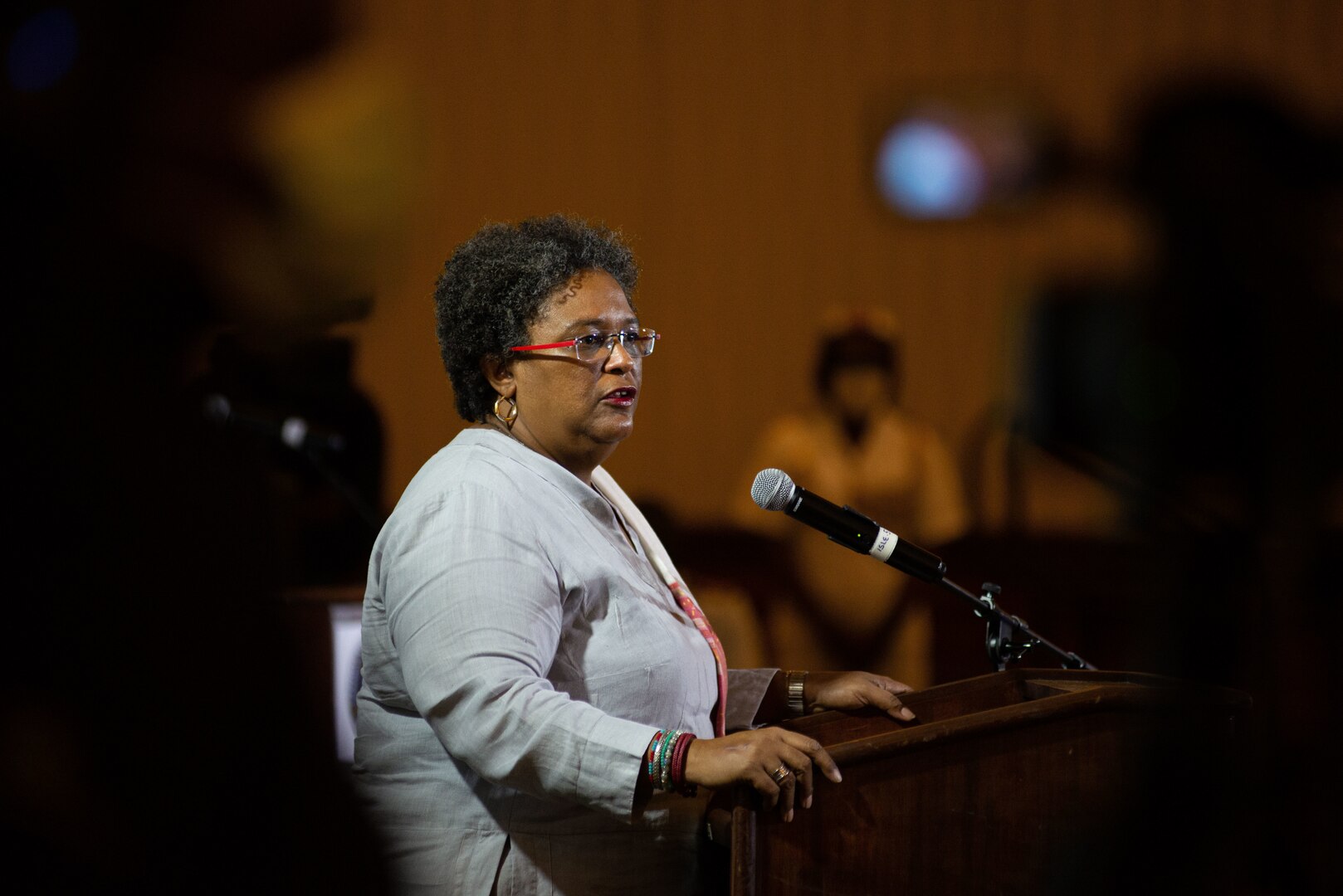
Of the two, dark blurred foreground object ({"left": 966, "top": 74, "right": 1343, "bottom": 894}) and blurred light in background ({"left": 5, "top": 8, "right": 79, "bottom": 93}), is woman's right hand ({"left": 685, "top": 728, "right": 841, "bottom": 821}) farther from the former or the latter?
blurred light in background ({"left": 5, "top": 8, "right": 79, "bottom": 93})

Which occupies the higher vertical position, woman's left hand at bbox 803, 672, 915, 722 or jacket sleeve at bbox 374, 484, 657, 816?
jacket sleeve at bbox 374, 484, 657, 816

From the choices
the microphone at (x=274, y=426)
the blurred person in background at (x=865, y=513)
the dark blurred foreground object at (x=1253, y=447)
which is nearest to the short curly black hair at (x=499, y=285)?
the dark blurred foreground object at (x=1253, y=447)

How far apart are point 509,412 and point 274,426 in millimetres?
1530

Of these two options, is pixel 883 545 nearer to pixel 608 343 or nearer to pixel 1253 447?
pixel 608 343

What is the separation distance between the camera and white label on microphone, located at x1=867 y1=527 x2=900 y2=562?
157 centimetres

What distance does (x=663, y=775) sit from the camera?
1.29 meters

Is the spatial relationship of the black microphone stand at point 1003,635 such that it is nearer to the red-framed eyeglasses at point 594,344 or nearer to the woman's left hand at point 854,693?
the woman's left hand at point 854,693

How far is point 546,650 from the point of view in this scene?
1.38 metres

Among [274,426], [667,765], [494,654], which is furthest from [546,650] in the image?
[274,426]

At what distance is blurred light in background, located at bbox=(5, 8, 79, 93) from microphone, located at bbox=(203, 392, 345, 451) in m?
1.04

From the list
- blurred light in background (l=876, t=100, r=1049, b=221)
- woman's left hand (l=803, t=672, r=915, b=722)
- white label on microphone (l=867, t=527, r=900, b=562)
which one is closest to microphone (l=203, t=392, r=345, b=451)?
woman's left hand (l=803, t=672, r=915, b=722)

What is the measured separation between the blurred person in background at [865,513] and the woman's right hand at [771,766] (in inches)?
109

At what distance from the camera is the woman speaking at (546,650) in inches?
51.1

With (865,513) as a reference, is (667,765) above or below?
above
